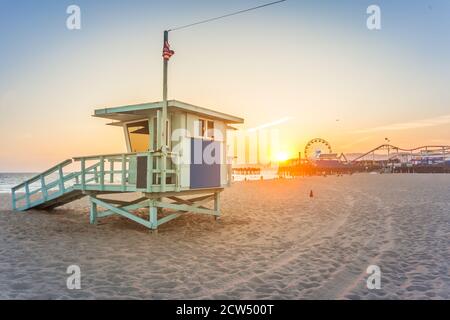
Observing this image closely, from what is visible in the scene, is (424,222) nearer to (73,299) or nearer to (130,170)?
(130,170)

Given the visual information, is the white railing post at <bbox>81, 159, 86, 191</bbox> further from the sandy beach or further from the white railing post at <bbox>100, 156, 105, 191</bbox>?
the sandy beach

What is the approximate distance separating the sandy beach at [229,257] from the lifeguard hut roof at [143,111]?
3764 millimetres

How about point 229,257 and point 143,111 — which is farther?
point 143,111

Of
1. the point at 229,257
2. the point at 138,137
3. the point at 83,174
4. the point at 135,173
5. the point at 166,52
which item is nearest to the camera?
the point at 229,257

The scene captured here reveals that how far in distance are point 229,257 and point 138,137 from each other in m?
6.29

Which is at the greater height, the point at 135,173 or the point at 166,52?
the point at 166,52

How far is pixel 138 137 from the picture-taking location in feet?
39.2

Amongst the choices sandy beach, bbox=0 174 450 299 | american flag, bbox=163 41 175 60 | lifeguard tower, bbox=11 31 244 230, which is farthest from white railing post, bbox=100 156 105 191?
american flag, bbox=163 41 175 60

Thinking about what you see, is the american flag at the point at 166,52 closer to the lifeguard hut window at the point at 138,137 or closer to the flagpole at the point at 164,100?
the flagpole at the point at 164,100

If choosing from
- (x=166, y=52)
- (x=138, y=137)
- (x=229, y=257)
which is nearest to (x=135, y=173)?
(x=138, y=137)

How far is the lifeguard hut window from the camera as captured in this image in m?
11.8

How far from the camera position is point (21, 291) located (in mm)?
5320

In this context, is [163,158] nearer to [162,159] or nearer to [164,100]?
[162,159]
